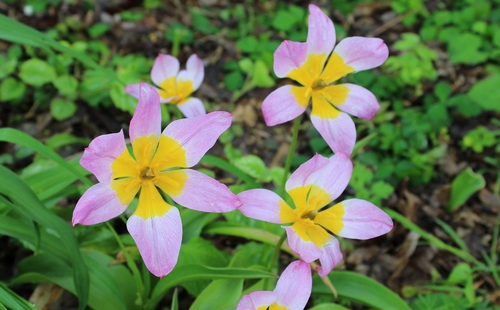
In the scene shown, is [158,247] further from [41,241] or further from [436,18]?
[436,18]

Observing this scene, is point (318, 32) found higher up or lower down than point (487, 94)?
higher up

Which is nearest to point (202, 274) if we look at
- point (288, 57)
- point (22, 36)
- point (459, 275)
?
point (288, 57)

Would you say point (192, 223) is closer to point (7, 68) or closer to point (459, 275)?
point (459, 275)

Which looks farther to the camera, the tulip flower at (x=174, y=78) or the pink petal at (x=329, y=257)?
the tulip flower at (x=174, y=78)

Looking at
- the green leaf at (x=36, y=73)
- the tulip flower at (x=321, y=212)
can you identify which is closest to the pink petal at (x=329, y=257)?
the tulip flower at (x=321, y=212)

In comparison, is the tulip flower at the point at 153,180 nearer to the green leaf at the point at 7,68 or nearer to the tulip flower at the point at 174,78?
the tulip flower at the point at 174,78

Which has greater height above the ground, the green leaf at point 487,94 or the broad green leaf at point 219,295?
the broad green leaf at point 219,295

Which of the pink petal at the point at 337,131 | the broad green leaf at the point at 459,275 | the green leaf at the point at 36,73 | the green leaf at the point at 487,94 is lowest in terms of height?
the broad green leaf at the point at 459,275

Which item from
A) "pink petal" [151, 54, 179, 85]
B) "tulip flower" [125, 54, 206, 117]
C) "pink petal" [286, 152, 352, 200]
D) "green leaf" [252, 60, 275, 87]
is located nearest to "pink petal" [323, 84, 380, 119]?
"pink petal" [286, 152, 352, 200]
